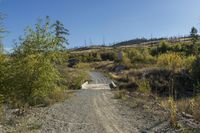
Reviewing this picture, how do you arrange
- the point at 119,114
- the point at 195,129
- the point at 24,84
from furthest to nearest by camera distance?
the point at 119,114 → the point at 24,84 → the point at 195,129

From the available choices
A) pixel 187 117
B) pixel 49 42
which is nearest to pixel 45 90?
pixel 49 42

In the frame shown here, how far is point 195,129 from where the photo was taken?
12648mm

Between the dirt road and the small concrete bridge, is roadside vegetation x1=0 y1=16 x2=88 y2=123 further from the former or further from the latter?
the small concrete bridge

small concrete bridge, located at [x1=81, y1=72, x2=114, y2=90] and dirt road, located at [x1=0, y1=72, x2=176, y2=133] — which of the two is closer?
dirt road, located at [x1=0, y1=72, x2=176, y2=133]

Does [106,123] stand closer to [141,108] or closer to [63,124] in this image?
[63,124]

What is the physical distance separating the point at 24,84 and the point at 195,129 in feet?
25.6

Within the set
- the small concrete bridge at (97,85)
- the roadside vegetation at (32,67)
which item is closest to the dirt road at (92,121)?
the roadside vegetation at (32,67)

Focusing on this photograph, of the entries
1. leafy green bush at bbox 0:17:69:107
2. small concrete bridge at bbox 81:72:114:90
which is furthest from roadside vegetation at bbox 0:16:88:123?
small concrete bridge at bbox 81:72:114:90

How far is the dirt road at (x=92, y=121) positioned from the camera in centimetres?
1371

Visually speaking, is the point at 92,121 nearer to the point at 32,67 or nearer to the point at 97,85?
the point at 32,67

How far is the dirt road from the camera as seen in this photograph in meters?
13.7

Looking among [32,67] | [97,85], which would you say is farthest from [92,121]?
[97,85]

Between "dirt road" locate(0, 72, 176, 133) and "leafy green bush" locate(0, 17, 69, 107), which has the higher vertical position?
"leafy green bush" locate(0, 17, 69, 107)

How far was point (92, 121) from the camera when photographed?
614 inches
